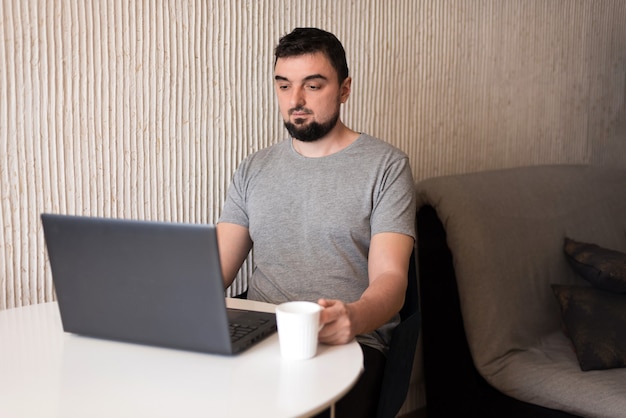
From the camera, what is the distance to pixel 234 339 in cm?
122

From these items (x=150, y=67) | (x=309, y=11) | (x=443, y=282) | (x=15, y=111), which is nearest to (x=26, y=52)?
(x=15, y=111)

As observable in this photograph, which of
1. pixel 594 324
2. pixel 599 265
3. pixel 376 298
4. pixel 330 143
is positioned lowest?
pixel 594 324

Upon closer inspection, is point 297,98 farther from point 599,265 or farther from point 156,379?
point 599,265

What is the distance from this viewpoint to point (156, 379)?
1.08m

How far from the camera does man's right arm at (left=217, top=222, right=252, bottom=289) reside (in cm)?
182

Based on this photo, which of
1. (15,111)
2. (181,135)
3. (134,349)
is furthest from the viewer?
(181,135)

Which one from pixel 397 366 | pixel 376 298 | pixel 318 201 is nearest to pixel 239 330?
pixel 376 298

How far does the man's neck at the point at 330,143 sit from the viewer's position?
1.81 metres

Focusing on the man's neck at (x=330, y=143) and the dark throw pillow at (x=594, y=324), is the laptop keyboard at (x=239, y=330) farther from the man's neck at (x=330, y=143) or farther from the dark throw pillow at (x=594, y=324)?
the dark throw pillow at (x=594, y=324)

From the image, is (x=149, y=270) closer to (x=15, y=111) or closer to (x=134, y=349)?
(x=134, y=349)

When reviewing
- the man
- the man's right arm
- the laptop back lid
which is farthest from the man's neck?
the laptop back lid

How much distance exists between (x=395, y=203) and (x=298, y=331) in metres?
0.61

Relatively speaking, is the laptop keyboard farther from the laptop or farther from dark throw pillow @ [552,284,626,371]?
dark throw pillow @ [552,284,626,371]

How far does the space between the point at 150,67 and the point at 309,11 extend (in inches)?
21.8
